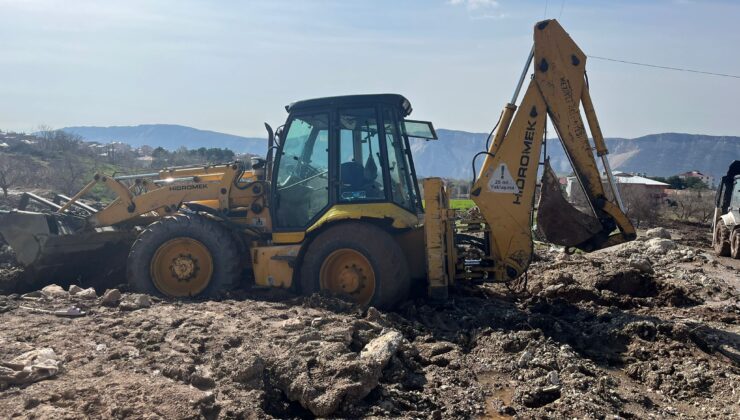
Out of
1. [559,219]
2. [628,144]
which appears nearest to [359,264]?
[559,219]

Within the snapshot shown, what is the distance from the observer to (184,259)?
753 cm

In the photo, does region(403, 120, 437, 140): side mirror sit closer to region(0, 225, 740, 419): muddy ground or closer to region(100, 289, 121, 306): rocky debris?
region(0, 225, 740, 419): muddy ground

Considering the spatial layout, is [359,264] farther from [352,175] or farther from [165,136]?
[165,136]

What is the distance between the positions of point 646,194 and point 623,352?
23063mm

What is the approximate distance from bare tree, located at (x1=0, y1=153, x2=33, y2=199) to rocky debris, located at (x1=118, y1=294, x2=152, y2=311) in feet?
59.2

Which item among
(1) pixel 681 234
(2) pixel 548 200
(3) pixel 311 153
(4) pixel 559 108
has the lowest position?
(1) pixel 681 234

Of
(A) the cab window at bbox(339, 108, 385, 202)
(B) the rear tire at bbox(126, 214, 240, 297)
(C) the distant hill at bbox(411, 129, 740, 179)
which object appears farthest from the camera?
(C) the distant hill at bbox(411, 129, 740, 179)

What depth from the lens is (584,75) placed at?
6.86 metres

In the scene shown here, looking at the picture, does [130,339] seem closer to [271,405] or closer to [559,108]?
[271,405]

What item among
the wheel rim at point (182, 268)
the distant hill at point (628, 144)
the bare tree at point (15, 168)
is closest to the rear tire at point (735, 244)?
the wheel rim at point (182, 268)

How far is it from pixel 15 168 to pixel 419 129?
23.2 metres

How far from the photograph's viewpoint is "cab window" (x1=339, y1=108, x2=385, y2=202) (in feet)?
23.3

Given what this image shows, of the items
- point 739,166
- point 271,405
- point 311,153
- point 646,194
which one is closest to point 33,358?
point 271,405

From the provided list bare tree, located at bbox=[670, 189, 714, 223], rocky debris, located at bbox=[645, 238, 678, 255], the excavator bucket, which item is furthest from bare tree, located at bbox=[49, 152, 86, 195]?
bare tree, located at bbox=[670, 189, 714, 223]
